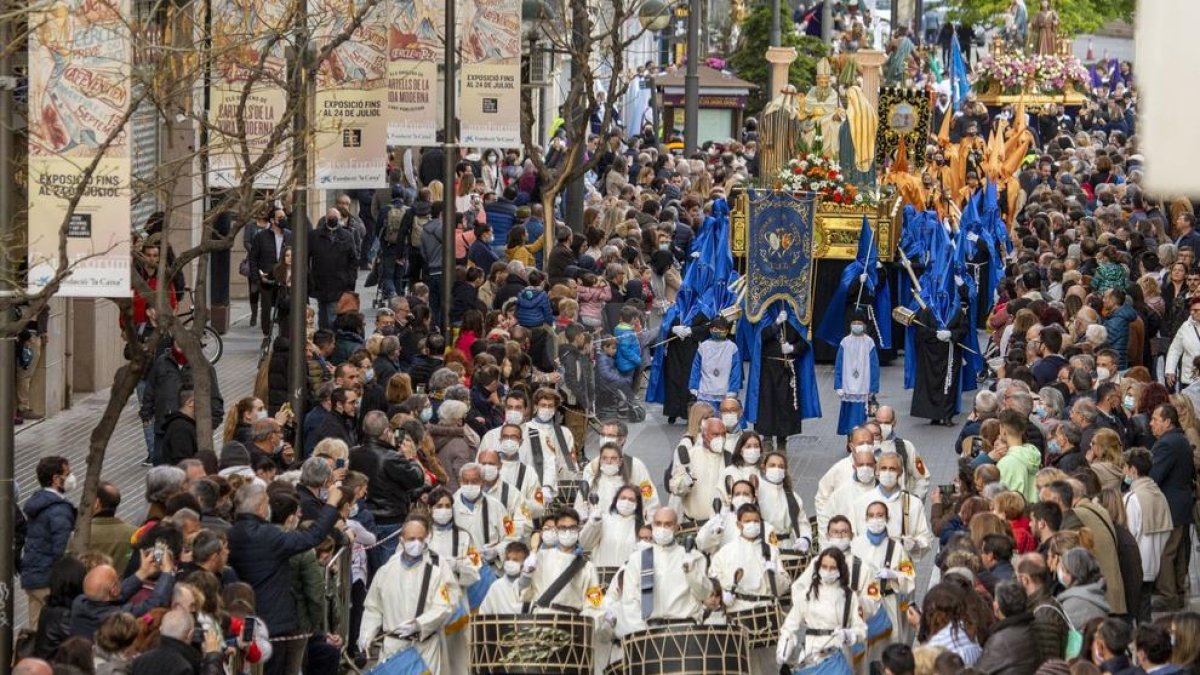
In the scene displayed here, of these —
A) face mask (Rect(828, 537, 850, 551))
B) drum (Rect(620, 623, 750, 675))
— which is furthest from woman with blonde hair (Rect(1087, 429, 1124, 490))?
drum (Rect(620, 623, 750, 675))

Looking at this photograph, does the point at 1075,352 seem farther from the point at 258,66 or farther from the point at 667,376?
the point at 258,66

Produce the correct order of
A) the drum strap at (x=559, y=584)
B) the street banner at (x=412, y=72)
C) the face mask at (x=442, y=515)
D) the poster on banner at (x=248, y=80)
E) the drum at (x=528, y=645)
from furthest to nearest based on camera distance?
the street banner at (x=412, y=72) → the poster on banner at (x=248, y=80) → the face mask at (x=442, y=515) → the drum strap at (x=559, y=584) → the drum at (x=528, y=645)

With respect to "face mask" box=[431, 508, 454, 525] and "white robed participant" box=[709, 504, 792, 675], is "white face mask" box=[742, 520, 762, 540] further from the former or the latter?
"face mask" box=[431, 508, 454, 525]

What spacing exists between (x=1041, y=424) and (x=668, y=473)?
116 inches

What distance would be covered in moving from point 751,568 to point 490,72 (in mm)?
10262

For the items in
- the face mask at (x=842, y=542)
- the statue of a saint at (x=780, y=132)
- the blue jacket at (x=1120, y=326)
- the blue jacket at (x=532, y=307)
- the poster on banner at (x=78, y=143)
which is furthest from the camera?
the statue of a saint at (x=780, y=132)

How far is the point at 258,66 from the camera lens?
12.4 m

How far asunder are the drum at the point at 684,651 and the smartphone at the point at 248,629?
2.69m

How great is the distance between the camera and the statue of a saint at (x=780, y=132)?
2725 centimetres

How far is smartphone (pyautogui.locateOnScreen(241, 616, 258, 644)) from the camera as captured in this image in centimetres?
965

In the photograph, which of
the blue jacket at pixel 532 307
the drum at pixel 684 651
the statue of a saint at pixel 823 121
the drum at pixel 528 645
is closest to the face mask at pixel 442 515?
the drum at pixel 528 645

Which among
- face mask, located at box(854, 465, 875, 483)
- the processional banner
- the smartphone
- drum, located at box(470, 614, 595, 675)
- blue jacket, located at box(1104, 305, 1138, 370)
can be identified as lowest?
drum, located at box(470, 614, 595, 675)

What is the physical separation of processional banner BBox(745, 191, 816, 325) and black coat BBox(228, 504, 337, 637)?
1108 cm

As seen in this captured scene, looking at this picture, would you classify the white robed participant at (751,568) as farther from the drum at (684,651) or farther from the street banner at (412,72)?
the street banner at (412,72)
